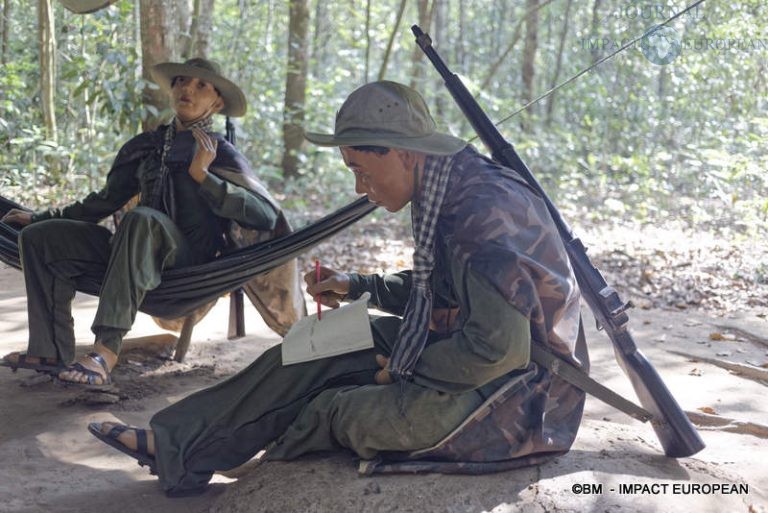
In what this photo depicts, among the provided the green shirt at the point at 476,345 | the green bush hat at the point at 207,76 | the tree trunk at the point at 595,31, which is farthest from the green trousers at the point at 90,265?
the tree trunk at the point at 595,31

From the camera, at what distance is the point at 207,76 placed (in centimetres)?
354

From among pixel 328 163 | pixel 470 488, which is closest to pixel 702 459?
pixel 470 488

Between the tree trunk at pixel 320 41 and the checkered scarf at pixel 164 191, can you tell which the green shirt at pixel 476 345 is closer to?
the checkered scarf at pixel 164 191

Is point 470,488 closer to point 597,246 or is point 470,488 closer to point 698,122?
point 597,246

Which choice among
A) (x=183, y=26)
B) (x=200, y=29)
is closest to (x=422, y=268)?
(x=183, y=26)

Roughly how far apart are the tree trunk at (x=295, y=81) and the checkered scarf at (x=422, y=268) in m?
6.16

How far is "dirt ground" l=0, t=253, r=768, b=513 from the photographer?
7.09 ft

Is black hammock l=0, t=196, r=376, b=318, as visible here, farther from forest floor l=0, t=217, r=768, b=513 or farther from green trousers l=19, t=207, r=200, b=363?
forest floor l=0, t=217, r=768, b=513

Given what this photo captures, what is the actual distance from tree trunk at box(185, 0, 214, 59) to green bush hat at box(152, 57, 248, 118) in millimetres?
3014

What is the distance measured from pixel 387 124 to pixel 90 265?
5.73 ft

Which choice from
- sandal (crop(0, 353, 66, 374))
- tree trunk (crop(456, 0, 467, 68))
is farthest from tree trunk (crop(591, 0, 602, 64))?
sandal (crop(0, 353, 66, 374))

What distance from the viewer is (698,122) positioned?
912cm

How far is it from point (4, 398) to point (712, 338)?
11.3ft

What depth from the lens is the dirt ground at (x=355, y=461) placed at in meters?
2.16
